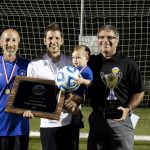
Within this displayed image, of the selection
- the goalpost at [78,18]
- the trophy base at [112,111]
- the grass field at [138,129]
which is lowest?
the grass field at [138,129]

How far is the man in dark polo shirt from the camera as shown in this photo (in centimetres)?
435

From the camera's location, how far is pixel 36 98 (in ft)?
14.7

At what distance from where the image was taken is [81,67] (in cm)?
468

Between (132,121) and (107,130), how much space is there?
0.91 feet

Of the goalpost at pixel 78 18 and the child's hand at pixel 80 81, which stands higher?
the goalpost at pixel 78 18

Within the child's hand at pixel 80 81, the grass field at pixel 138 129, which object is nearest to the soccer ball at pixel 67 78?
the child's hand at pixel 80 81

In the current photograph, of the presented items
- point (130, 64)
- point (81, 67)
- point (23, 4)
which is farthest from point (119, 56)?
point (23, 4)

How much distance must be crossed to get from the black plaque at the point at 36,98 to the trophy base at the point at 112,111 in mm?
401

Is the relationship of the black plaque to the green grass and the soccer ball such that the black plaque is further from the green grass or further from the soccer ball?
the green grass

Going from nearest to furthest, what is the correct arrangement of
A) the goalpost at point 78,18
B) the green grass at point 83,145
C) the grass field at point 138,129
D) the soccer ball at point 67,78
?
the soccer ball at point 67,78
the green grass at point 83,145
the grass field at point 138,129
the goalpost at point 78,18

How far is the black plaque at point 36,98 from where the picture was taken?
14.4 ft

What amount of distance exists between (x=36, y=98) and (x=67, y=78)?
411 mm

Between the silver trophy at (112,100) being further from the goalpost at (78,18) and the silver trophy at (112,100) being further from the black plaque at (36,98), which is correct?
the goalpost at (78,18)

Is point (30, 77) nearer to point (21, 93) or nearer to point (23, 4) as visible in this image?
point (21, 93)
